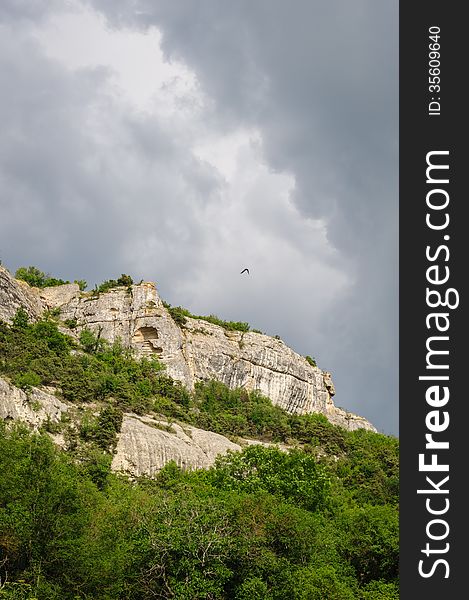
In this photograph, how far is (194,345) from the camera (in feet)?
299

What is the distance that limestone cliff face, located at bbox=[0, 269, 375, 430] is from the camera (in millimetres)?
87562

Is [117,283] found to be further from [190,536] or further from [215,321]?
[190,536]

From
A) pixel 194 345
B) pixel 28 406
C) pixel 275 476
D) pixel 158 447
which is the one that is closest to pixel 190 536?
pixel 275 476

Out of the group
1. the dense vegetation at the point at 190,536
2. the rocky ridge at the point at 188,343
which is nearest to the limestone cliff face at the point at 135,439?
the dense vegetation at the point at 190,536

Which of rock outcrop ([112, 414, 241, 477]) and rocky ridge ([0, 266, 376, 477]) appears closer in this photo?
rock outcrop ([112, 414, 241, 477])

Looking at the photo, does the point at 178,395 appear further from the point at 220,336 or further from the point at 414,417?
the point at 414,417

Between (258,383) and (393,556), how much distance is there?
5953 cm

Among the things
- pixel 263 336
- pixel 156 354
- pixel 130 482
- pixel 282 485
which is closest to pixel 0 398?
pixel 130 482

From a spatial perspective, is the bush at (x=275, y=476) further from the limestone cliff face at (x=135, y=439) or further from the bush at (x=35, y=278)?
the bush at (x=35, y=278)

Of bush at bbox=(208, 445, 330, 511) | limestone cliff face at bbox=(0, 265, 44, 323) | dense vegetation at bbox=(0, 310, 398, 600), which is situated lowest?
dense vegetation at bbox=(0, 310, 398, 600)

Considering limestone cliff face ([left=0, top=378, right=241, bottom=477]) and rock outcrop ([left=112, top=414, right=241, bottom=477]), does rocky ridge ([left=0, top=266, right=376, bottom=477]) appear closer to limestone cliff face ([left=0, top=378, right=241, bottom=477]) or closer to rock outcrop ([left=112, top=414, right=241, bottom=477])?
rock outcrop ([left=112, top=414, right=241, bottom=477])

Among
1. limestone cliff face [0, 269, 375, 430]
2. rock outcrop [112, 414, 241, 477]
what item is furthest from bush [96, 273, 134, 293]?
rock outcrop [112, 414, 241, 477]

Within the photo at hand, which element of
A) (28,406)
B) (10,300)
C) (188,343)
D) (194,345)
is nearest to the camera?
(28,406)

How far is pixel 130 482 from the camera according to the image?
168ft
